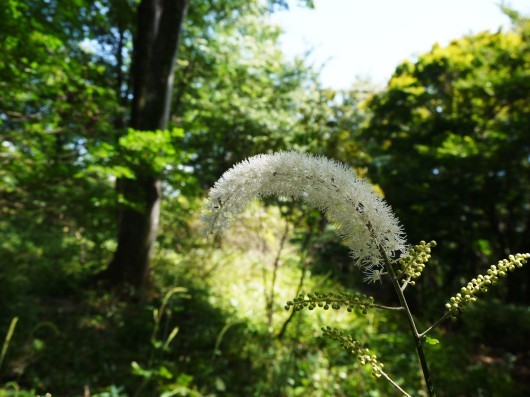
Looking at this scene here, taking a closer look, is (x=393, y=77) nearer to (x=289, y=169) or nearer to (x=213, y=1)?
(x=213, y=1)

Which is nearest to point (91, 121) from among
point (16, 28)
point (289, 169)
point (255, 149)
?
point (16, 28)

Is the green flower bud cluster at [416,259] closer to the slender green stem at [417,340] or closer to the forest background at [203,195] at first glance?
the slender green stem at [417,340]

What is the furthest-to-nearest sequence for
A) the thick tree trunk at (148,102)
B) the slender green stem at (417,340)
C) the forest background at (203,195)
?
the thick tree trunk at (148,102) → the forest background at (203,195) → the slender green stem at (417,340)

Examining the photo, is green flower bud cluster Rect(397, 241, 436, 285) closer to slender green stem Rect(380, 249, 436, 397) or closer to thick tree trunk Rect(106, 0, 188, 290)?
slender green stem Rect(380, 249, 436, 397)

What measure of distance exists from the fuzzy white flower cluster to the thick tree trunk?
4.23 m

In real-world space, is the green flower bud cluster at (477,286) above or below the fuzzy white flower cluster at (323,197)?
below

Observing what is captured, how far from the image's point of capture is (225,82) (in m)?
Result: 8.34

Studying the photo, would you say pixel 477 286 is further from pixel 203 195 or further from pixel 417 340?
pixel 203 195

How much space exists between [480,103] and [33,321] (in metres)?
9.13

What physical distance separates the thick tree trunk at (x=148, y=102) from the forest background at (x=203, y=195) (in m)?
0.03

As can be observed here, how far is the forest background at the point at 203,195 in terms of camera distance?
3641mm

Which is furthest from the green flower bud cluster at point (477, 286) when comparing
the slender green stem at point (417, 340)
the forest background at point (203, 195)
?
the forest background at point (203, 195)

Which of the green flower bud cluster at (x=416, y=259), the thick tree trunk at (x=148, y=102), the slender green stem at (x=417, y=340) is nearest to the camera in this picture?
the slender green stem at (x=417, y=340)

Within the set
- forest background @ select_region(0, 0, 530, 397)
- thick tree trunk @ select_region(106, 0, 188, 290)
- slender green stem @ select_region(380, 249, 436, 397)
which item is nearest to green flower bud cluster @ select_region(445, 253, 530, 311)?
slender green stem @ select_region(380, 249, 436, 397)
